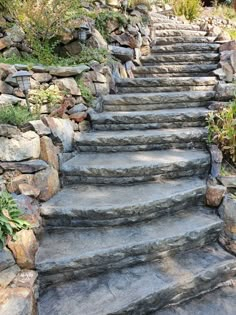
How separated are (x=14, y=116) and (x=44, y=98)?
1.97 ft

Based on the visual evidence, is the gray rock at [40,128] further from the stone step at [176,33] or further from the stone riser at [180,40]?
the stone step at [176,33]

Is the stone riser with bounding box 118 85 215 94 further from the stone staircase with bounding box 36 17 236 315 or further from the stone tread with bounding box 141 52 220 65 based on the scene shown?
the stone tread with bounding box 141 52 220 65

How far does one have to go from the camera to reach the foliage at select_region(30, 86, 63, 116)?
9.64ft

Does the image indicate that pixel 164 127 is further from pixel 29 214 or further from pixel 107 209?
pixel 29 214

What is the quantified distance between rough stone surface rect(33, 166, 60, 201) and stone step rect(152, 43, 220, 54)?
352cm

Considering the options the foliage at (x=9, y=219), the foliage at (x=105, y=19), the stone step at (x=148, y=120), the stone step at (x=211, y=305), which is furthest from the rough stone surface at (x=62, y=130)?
the foliage at (x=105, y=19)

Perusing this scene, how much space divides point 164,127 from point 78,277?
2004mm

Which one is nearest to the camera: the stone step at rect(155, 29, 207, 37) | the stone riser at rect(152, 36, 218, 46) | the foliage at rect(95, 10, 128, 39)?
the foliage at rect(95, 10, 128, 39)

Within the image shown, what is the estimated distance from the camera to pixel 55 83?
10.3 ft

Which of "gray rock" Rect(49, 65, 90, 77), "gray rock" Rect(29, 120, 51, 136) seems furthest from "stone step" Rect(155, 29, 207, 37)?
"gray rock" Rect(29, 120, 51, 136)

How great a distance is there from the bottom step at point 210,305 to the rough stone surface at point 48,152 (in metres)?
1.51

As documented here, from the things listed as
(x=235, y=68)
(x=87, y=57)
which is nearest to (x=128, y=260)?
(x=87, y=57)

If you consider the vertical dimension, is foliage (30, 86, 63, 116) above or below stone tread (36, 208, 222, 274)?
above

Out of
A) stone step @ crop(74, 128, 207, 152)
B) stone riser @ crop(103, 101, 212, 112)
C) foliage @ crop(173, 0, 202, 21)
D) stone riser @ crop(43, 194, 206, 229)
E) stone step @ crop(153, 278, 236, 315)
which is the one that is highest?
foliage @ crop(173, 0, 202, 21)
